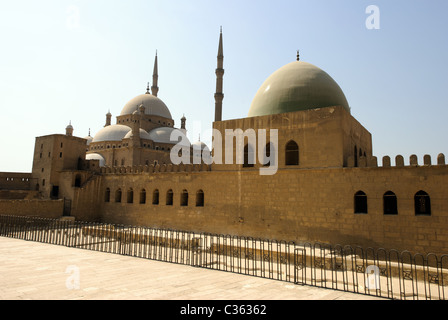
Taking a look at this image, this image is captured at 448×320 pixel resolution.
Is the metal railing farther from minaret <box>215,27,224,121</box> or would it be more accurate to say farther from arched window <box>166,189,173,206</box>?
minaret <box>215,27,224,121</box>

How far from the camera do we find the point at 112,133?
3303 cm

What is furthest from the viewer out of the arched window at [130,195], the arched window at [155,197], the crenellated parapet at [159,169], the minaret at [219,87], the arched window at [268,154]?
the minaret at [219,87]

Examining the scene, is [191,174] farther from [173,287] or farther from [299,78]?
[173,287]

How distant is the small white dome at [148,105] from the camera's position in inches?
1437

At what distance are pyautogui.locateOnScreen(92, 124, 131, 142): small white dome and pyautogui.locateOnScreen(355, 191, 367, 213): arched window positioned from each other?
26.6m

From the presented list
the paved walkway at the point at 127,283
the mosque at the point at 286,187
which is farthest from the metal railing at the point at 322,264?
the mosque at the point at 286,187

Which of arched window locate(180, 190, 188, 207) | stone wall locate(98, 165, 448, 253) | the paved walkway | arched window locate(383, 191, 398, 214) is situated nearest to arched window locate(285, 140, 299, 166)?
stone wall locate(98, 165, 448, 253)

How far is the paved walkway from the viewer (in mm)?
5457

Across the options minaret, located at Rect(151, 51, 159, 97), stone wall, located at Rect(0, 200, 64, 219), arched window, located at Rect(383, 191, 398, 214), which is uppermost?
minaret, located at Rect(151, 51, 159, 97)

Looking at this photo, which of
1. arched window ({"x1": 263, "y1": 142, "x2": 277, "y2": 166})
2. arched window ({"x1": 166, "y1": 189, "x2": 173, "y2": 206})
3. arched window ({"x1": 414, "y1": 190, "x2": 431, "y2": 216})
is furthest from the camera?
arched window ({"x1": 166, "y1": 189, "x2": 173, "y2": 206})

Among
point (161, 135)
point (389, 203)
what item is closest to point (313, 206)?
point (389, 203)

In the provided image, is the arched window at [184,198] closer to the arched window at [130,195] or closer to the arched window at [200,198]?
the arched window at [200,198]

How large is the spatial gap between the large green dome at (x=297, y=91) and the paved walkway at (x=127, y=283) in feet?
30.3
